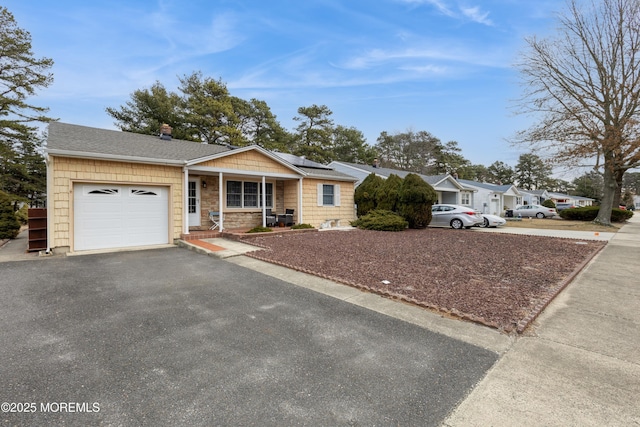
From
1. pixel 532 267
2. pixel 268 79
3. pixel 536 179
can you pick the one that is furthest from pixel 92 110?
pixel 536 179

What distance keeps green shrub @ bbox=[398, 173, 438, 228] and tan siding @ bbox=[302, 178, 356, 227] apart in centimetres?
287

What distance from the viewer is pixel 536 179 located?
65.1 metres

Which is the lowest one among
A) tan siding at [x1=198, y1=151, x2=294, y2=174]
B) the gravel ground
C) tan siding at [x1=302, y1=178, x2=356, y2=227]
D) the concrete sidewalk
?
the concrete sidewalk

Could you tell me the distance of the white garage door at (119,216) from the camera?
339 inches

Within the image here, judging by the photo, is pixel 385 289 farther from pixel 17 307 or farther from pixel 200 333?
pixel 17 307

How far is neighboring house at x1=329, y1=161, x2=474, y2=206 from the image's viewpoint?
75.3ft

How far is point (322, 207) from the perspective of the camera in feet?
49.9

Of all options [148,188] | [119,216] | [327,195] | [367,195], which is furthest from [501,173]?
[119,216]

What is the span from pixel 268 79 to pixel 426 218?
41.4 feet

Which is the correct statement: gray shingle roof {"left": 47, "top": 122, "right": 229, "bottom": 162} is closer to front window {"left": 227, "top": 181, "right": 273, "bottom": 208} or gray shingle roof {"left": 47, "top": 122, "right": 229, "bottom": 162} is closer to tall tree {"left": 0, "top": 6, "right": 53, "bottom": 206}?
front window {"left": 227, "top": 181, "right": 273, "bottom": 208}

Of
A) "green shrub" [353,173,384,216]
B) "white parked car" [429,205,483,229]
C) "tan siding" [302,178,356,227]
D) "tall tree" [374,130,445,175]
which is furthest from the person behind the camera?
"tall tree" [374,130,445,175]

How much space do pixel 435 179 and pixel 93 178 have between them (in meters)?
22.6

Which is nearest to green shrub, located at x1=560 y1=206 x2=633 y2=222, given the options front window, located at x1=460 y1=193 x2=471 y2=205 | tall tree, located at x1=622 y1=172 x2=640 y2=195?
front window, located at x1=460 y1=193 x2=471 y2=205

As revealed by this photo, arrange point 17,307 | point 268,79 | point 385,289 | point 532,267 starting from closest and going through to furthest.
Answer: point 17,307, point 385,289, point 532,267, point 268,79
